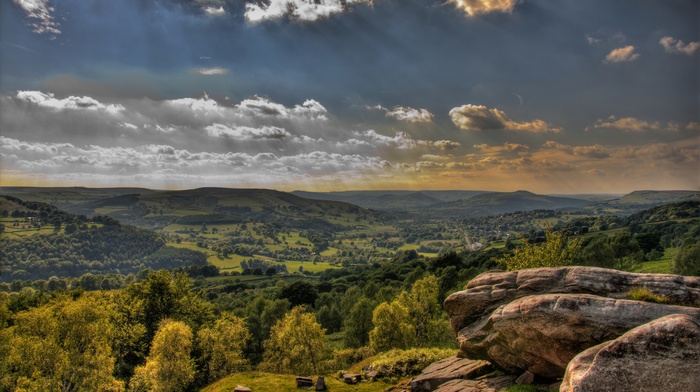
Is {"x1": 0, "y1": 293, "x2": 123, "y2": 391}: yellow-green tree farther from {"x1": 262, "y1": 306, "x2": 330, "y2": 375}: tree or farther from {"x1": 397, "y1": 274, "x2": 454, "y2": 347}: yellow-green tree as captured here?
{"x1": 397, "y1": 274, "x2": 454, "y2": 347}: yellow-green tree

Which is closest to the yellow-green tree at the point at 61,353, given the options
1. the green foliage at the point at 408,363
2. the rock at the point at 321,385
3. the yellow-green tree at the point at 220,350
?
the yellow-green tree at the point at 220,350

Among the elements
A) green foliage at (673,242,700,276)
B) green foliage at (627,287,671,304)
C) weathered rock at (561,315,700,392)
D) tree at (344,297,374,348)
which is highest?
green foliage at (627,287,671,304)

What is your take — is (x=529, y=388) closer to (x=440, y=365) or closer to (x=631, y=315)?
(x=631, y=315)

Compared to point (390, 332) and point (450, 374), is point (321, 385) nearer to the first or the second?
point (450, 374)

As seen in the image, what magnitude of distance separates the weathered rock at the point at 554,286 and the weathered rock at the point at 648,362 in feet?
24.6

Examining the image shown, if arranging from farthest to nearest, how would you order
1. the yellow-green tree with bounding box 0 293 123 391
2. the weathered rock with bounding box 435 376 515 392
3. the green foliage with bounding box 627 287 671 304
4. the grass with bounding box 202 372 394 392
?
the yellow-green tree with bounding box 0 293 123 391
the grass with bounding box 202 372 394 392
the weathered rock with bounding box 435 376 515 392
the green foliage with bounding box 627 287 671 304

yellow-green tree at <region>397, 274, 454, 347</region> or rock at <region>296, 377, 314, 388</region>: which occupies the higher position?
rock at <region>296, 377, 314, 388</region>

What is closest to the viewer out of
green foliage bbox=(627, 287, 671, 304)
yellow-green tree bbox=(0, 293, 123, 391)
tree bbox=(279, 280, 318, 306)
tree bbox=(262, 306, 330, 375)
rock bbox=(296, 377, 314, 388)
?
green foliage bbox=(627, 287, 671, 304)

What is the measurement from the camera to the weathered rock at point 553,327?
744 inches

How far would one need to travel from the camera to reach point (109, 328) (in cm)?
4703

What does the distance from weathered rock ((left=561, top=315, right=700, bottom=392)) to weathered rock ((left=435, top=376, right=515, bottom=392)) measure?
31.4 feet

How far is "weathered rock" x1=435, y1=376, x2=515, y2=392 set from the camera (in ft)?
77.8

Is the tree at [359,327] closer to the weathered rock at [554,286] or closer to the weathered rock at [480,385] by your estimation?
the weathered rock at [554,286]

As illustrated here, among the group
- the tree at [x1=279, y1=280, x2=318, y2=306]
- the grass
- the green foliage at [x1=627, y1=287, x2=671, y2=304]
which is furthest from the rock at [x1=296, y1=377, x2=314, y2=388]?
the tree at [x1=279, y1=280, x2=318, y2=306]
